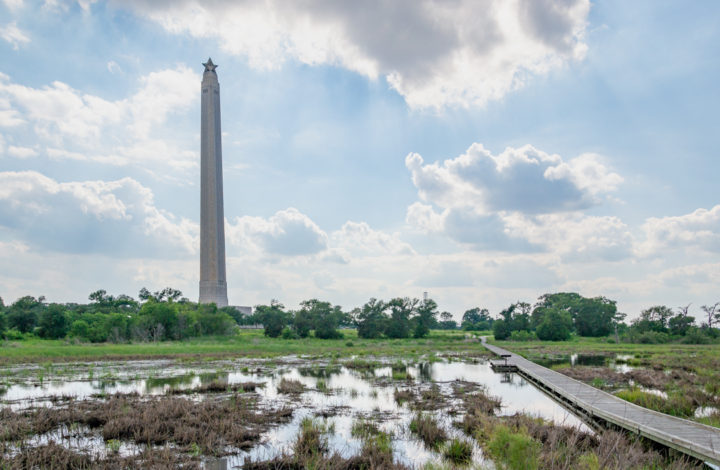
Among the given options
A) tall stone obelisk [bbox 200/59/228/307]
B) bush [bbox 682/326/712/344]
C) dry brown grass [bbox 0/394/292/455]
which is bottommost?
bush [bbox 682/326/712/344]

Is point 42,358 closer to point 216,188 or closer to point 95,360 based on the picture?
point 95,360

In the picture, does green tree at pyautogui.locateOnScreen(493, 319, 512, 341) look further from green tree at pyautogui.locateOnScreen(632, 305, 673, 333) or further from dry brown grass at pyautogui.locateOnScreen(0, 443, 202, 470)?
dry brown grass at pyautogui.locateOnScreen(0, 443, 202, 470)

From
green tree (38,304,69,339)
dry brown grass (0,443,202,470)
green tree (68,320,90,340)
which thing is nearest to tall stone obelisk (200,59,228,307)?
green tree (38,304,69,339)

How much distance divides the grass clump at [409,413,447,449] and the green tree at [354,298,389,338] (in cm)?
8248

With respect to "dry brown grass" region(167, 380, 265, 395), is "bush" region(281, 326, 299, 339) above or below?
below

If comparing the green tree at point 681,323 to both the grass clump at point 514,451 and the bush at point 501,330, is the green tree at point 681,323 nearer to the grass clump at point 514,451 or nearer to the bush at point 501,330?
the bush at point 501,330

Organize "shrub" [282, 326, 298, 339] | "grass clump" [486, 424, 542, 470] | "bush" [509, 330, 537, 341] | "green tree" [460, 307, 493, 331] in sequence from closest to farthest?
"grass clump" [486, 424, 542, 470] < "shrub" [282, 326, 298, 339] < "bush" [509, 330, 537, 341] < "green tree" [460, 307, 493, 331]

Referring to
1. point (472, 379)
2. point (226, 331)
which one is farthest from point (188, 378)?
point (226, 331)

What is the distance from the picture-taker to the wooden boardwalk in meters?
11.2

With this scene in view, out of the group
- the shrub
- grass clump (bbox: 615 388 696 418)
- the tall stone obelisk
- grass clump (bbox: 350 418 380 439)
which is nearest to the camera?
grass clump (bbox: 350 418 380 439)

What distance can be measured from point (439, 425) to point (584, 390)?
30.0 ft

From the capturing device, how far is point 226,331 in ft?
291

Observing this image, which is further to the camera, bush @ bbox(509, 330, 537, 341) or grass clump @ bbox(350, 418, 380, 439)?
bush @ bbox(509, 330, 537, 341)

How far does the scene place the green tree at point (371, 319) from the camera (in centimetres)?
9744
